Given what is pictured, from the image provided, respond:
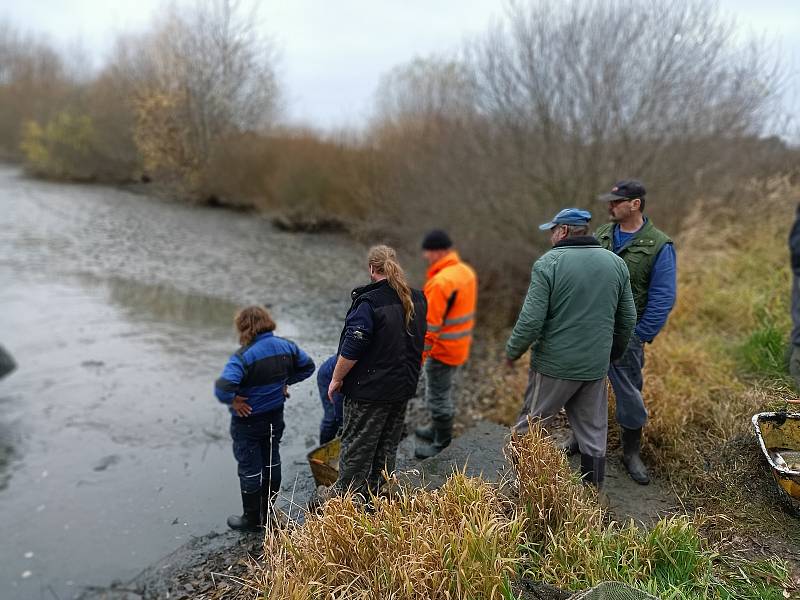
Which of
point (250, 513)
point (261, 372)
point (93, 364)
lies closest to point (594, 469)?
point (261, 372)

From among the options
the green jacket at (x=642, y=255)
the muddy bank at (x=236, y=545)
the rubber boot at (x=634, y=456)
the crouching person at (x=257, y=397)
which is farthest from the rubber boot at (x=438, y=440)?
the green jacket at (x=642, y=255)

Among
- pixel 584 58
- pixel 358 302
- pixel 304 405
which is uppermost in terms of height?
pixel 584 58

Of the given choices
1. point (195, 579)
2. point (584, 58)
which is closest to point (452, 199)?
point (584, 58)

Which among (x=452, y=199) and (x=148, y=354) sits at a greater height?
(x=452, y=199)

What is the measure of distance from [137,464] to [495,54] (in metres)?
10.6

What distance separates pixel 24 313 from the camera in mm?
10484

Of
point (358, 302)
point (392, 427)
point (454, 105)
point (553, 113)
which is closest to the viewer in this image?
point (358, 302)

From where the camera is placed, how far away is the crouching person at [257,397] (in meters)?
4.10

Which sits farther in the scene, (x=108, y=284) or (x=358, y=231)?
(x=358, y=231)

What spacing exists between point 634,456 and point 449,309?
77.7 inches

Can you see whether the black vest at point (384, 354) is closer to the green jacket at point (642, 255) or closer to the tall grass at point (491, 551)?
the tall grass at point (491, 551)

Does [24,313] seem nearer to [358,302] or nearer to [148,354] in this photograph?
[148,354]

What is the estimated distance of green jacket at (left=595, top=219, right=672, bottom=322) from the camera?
3.79 meters

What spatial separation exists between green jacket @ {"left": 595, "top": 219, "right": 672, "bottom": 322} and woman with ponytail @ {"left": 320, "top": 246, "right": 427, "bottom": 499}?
152 cm
